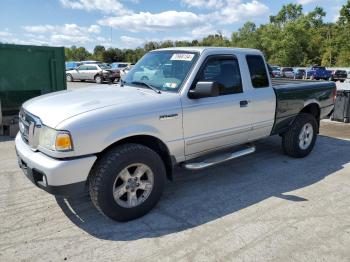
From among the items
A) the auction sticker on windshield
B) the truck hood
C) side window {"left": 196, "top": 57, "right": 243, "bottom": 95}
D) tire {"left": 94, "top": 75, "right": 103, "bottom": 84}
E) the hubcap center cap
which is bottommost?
the hubcap center cap

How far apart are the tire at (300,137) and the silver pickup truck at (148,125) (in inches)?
18.9

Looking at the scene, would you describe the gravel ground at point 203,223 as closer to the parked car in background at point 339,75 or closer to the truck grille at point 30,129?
the truck grille at point 30,129

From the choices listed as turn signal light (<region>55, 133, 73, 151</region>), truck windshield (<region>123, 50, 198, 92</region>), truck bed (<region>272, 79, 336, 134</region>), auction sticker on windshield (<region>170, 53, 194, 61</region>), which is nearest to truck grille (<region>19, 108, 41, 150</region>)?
turn signal light (<region>55, 133, 73, 151</region>)

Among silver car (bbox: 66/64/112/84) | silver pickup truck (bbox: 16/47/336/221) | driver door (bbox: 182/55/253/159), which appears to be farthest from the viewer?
silver car (bbox: 66/64/112/84)

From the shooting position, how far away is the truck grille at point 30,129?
3.53 m

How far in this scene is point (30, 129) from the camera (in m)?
3.65

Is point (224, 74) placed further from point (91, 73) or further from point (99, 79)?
point (91, 73)

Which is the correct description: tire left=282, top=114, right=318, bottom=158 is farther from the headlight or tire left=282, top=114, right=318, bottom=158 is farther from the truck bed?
the headlight

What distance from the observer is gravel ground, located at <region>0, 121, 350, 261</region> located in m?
3.24

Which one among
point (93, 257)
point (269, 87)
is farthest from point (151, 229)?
point (269, 87)

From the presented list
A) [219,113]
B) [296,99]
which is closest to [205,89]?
[219,113]

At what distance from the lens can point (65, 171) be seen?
10.6ft

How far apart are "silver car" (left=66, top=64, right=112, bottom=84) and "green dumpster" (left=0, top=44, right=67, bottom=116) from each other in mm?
17696

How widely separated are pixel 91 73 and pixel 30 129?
24320 millimetres
